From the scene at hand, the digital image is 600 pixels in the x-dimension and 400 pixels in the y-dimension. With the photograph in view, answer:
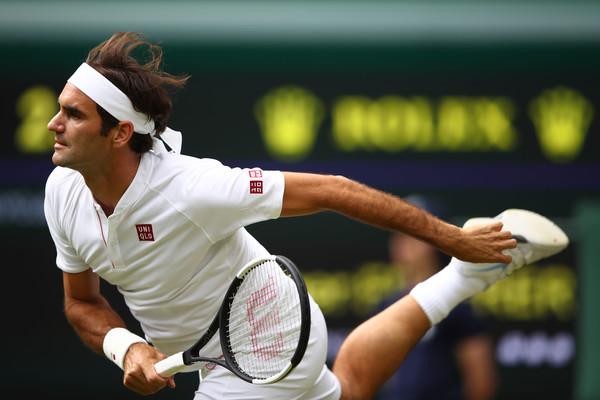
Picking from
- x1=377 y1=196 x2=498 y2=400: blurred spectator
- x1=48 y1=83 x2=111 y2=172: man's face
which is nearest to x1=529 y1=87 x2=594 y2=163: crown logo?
x1=377 y1=196 x2=498 y2=400: blurred spectator

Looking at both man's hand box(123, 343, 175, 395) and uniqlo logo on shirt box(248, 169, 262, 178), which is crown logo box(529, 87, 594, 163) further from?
man's hand box(123, 343, 175, 395)

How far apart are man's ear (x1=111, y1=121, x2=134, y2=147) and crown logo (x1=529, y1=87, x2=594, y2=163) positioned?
3687 mm

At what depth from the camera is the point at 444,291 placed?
4078mm

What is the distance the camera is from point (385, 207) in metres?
3.49

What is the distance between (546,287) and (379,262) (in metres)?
1.06

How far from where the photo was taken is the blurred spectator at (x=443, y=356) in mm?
5559

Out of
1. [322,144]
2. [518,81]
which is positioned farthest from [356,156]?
[518,81]

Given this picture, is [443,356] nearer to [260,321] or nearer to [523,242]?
[523,242]

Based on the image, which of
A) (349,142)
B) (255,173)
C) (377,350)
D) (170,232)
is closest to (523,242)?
(377,350)

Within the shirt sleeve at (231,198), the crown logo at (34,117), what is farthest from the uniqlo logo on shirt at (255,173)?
the crown logo at (34,117)

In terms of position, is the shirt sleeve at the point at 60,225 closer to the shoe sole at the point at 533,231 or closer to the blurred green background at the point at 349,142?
the shoe sole at the point at 533,231

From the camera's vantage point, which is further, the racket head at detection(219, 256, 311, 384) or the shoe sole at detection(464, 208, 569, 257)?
the shoe sole at detection(464, 208, 569, 257)

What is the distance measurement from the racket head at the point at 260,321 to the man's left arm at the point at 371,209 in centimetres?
24

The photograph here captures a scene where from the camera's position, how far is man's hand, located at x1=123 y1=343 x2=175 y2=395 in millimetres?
3316
